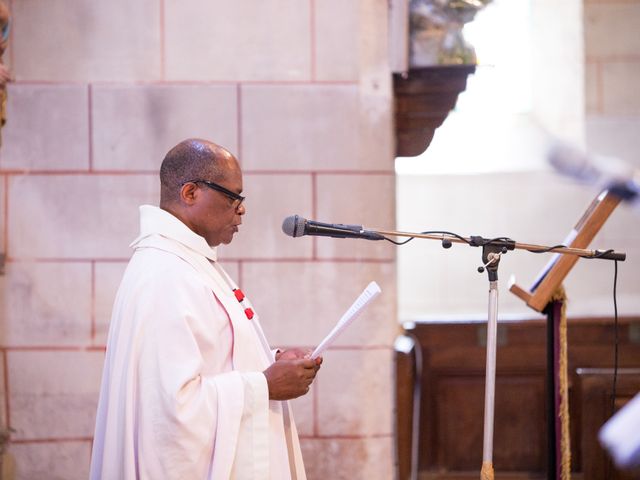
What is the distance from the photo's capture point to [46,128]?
13.9 feet

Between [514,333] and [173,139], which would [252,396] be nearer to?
[173,139]

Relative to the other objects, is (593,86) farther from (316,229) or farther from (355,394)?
(316,229)

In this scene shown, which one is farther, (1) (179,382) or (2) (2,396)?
(2) (2,396)

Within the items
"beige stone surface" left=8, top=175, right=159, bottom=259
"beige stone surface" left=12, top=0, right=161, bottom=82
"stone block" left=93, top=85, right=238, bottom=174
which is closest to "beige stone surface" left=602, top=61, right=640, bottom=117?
"stone block" left=93, top=85, right=238, bottom=174

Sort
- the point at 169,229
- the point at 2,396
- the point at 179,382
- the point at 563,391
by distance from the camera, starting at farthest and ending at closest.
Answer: the point at 2,396 → the point at 563,391 → the point at 169,229 → the point at 179,382

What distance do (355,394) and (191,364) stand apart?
1884mm

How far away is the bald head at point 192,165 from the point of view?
2.77 m

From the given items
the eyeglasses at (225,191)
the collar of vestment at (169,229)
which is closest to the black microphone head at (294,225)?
the eyeglasses at (225,191)

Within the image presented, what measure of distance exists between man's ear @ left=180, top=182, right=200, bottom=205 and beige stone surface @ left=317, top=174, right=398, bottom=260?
152 cm

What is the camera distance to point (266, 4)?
4262 mm

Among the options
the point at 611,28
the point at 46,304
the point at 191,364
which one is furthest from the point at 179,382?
the point at 611,28

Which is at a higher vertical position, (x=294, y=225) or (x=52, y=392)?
(x=294, y=225)

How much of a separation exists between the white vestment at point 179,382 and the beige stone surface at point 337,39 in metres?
Result: 1.80

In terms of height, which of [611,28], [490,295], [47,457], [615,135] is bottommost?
[47,457]
